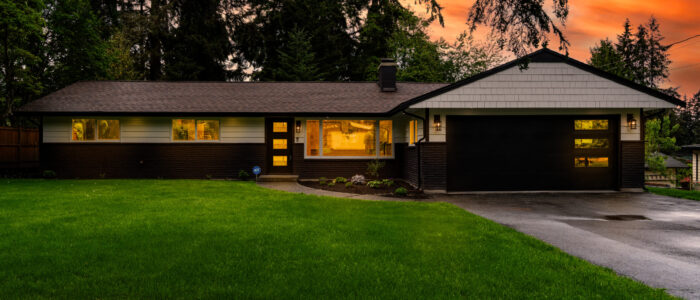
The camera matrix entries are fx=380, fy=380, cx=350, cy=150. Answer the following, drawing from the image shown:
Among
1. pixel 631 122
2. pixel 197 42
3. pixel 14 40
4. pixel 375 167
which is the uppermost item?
pixel 197 42

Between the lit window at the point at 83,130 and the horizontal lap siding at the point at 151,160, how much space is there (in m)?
0.33

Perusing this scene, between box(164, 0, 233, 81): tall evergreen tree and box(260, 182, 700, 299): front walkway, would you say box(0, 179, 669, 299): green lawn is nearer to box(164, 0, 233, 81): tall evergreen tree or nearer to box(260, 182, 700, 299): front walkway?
box(260, 182, 700, 299): front walkway

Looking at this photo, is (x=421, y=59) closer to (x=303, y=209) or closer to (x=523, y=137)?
(x=523, y=137)

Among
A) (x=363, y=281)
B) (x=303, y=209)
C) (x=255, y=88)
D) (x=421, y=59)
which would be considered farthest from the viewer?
(x=421, y=59)

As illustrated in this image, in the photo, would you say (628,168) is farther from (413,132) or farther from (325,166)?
(325,166)

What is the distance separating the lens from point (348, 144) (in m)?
14.5

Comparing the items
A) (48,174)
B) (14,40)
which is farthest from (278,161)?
(14,40)

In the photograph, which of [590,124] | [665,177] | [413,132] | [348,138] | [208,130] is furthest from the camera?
[665,177]

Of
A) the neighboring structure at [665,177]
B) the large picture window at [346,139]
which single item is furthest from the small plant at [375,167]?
the neighboring structure at [665,177]

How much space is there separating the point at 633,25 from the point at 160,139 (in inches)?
2199

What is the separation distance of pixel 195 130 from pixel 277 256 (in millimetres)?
11319

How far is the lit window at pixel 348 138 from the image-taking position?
14406 millimetres

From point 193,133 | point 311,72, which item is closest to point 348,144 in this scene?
point 193,133

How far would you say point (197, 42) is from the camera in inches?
1056
